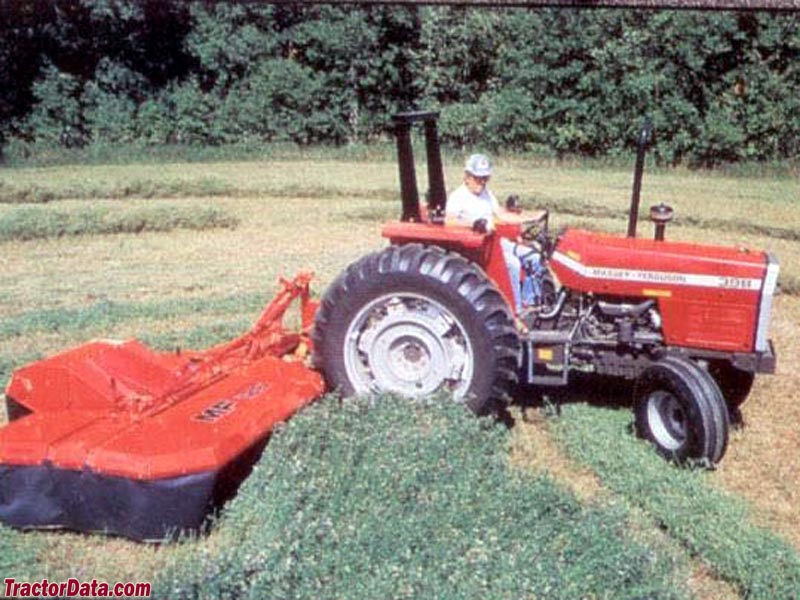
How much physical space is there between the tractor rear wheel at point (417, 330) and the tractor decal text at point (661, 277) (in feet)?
1.86

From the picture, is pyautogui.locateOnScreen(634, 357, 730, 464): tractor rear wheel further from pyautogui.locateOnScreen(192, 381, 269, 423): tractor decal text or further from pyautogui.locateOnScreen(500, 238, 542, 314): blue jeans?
pyautogui.locateOnScreen(192, 381, 269, 423): tractor decal text

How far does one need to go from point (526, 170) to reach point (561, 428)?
40.0ft

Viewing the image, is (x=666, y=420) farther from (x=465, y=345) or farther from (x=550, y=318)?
(x=465, y=345)

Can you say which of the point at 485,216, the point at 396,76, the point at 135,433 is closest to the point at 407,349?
the point at 485,216

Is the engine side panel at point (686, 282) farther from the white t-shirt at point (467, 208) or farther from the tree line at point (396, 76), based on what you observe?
the tree line at point (396, 76)

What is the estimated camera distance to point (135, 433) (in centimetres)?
479

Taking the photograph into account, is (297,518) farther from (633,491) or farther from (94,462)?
(633,491)

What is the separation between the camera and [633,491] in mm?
5078

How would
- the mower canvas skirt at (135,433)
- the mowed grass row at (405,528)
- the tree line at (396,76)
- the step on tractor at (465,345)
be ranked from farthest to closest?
1. the tree line at (396,76)
2. the step on tractor at (465,345)
3. the mower canvas skirt at (135,433)
4. the mowed grass row at (405,528)

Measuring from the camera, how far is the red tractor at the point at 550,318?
18.5 ft

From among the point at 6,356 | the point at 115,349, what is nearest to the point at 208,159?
the point at 6,356

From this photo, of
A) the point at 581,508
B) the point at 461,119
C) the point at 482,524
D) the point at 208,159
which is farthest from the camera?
the point at 461,119

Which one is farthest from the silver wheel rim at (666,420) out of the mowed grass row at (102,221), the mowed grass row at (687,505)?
the mowed grass row at (102,221)

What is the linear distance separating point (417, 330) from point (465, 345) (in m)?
0.28
